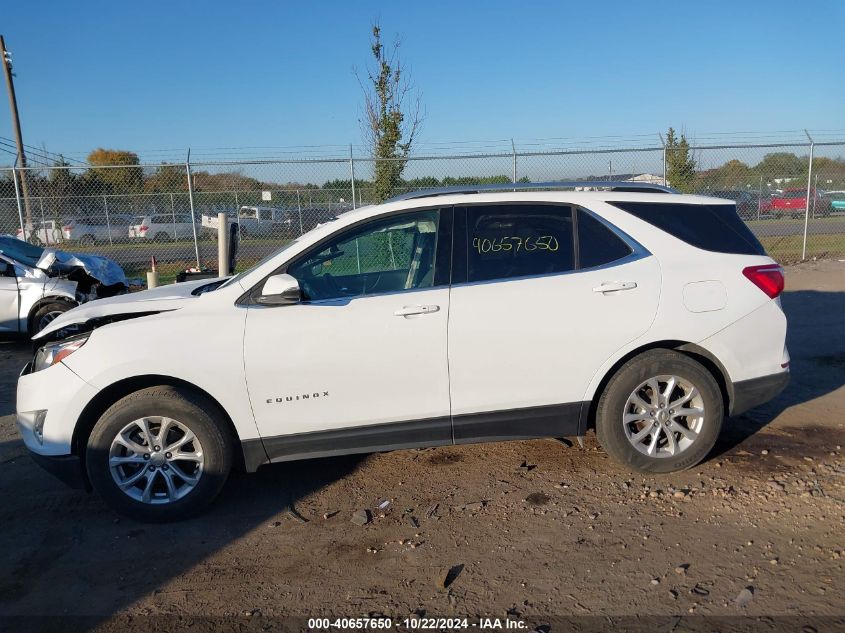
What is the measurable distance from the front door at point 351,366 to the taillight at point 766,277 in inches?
78.1

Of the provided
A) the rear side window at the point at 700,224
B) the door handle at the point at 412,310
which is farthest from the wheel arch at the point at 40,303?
the rear side window at the point at 700,224

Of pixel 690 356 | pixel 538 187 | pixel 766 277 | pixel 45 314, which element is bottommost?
pixel 45 314

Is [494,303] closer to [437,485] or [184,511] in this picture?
[437,485]

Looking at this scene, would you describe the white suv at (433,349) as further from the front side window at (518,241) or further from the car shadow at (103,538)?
the car shadow at (103,538)

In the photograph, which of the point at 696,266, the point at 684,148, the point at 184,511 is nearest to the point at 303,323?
the point at 184,511

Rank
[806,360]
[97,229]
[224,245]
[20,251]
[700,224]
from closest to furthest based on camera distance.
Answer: [700,224]
[806,360]
[224,245]
[20,251]
[97,229]

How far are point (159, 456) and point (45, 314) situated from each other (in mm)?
5742

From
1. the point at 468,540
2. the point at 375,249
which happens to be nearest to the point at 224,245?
the point at 375,249

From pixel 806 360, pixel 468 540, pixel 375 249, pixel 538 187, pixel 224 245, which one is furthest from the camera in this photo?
pixel 224 245

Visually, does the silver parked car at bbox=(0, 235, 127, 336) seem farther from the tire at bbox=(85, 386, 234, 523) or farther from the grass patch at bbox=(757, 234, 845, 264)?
the grass patch at bbox=(757, 234, 845, 264)

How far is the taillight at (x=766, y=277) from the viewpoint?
4266 mm

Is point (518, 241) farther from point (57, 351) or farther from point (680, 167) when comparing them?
point (680, 167)

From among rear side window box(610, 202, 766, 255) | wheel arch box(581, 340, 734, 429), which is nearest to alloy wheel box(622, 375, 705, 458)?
wheel arch box(581, 340, 734, 429)

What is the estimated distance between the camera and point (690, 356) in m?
4.30
